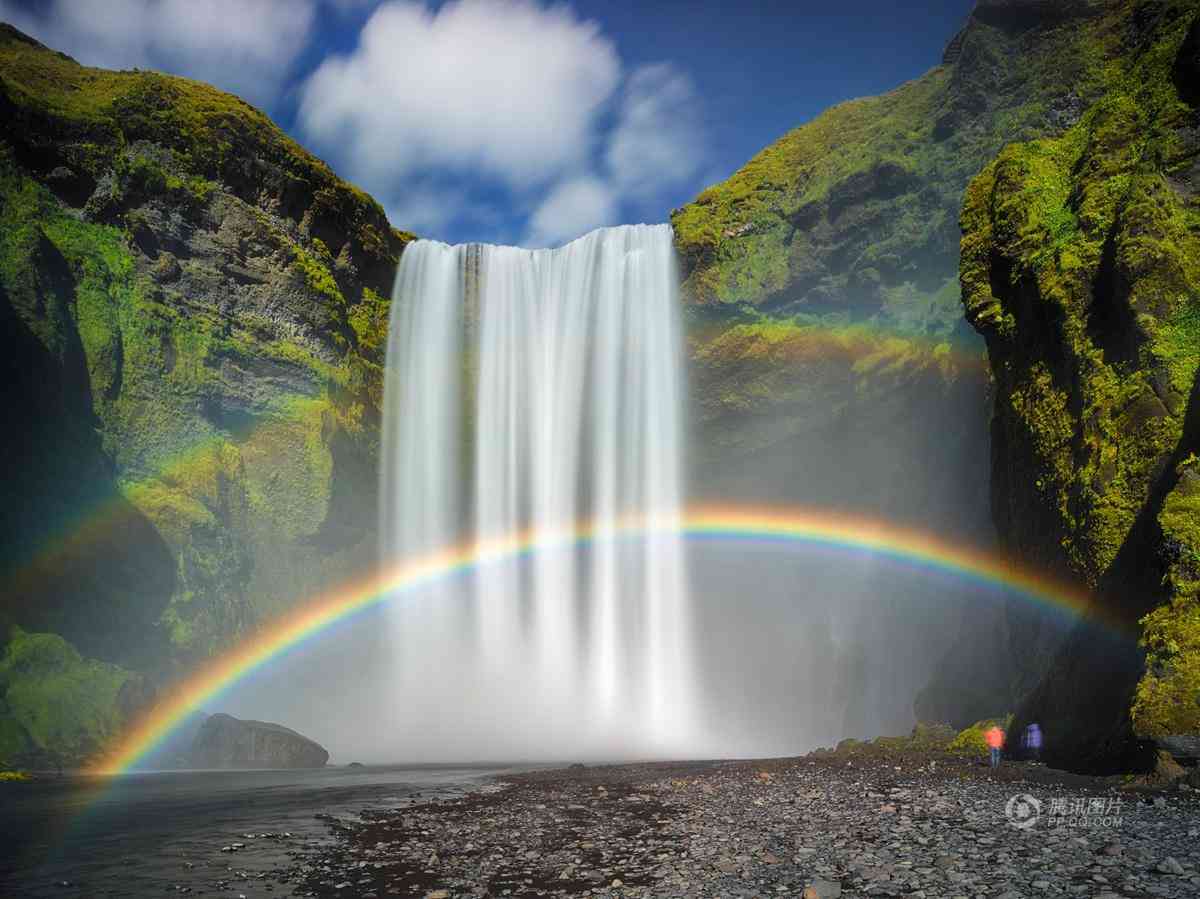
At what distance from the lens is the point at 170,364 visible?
38594 mm

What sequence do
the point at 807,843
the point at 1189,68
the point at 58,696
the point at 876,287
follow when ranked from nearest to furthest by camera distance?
the point at 807,843 → the point at 1189,68 → the point at 58,696 → the point at 876,287

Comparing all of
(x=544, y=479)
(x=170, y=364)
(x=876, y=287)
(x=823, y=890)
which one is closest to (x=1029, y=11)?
(x=876, y=287)

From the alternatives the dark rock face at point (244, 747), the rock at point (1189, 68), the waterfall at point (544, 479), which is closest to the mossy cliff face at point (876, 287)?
the waterfall at point (544, 479)

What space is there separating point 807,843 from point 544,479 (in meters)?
36.4

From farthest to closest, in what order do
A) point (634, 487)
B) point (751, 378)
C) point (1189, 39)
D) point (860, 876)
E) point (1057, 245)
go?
1. point (634, 487)
2. point (751, 378)
3. point (1057, 245)
4. point (1189, 39)
5. point (860, 876)

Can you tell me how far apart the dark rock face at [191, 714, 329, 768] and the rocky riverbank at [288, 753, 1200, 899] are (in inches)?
730

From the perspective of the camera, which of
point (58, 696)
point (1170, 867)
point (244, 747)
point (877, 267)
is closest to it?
point (1170, 867)

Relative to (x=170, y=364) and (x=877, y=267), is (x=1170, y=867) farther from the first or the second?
(x=170, y=364)

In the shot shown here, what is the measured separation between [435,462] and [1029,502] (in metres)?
32.9

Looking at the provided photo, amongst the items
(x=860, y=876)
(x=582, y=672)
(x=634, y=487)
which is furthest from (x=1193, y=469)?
(x=582, y=672)

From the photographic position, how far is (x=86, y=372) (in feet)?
119

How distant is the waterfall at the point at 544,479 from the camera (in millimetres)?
44719

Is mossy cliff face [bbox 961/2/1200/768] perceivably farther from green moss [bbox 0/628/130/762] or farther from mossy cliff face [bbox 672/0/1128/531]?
green moss [bbox 0/628/130/762]

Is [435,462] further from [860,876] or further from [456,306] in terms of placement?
[860,876]
